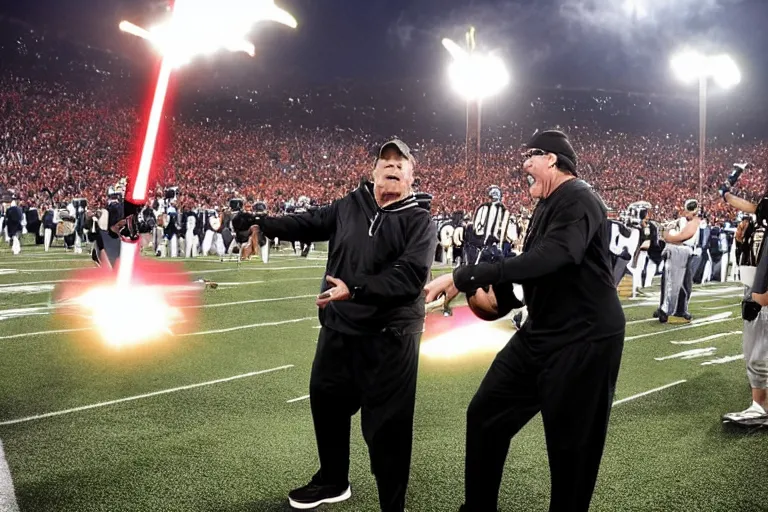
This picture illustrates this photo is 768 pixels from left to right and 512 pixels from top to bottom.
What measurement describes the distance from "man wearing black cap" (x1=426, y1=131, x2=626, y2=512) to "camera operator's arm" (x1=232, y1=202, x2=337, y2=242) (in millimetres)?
841

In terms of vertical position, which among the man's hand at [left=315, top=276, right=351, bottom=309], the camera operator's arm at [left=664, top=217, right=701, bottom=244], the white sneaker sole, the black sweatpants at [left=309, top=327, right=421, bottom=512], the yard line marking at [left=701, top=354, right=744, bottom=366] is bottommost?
the white sneaker sole

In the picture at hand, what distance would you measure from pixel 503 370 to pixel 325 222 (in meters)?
1.15

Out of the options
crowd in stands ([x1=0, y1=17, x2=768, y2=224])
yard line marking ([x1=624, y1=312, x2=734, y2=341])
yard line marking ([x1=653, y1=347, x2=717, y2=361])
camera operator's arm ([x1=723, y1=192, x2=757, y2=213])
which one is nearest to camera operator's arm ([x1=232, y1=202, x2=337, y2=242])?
camera operator's arm ([x1=723, y1=192, x2=757, y2=213])

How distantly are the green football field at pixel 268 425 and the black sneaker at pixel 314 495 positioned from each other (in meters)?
0.05

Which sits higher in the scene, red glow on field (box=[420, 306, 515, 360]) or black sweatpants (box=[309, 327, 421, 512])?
black sweatpants (box=[309, 327, 421, 512])

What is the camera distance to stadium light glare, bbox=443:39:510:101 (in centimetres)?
2182

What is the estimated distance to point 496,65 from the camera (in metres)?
23.4

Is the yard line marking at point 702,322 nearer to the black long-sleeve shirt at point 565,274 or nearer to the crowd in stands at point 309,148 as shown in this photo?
the black long-sleeve shirt at point 565,274

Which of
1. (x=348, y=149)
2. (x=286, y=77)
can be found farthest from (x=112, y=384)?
(x=286, y=77)

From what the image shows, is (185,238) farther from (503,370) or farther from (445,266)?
(503,370)

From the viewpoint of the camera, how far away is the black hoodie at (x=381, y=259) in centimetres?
316

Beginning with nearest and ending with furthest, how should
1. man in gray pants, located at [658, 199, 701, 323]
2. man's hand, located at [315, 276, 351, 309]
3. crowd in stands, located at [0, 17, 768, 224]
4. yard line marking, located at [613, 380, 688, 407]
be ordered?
1. man's hand, located at [315, 276, 351, 309]
2. yard line marking, located at [613, 380, 688, 407]
3. man in gray pants, located at [658, 199, 701, 323]
4. crowd in stands, located at [0, 17, 768, 224]

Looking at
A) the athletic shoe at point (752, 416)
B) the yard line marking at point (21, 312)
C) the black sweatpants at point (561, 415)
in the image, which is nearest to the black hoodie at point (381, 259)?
the black sweatpants at point (561, 415)

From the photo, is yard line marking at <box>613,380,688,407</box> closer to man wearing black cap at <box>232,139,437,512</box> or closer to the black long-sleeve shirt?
man wearing black cap at <box>232,139,437,512</box>
